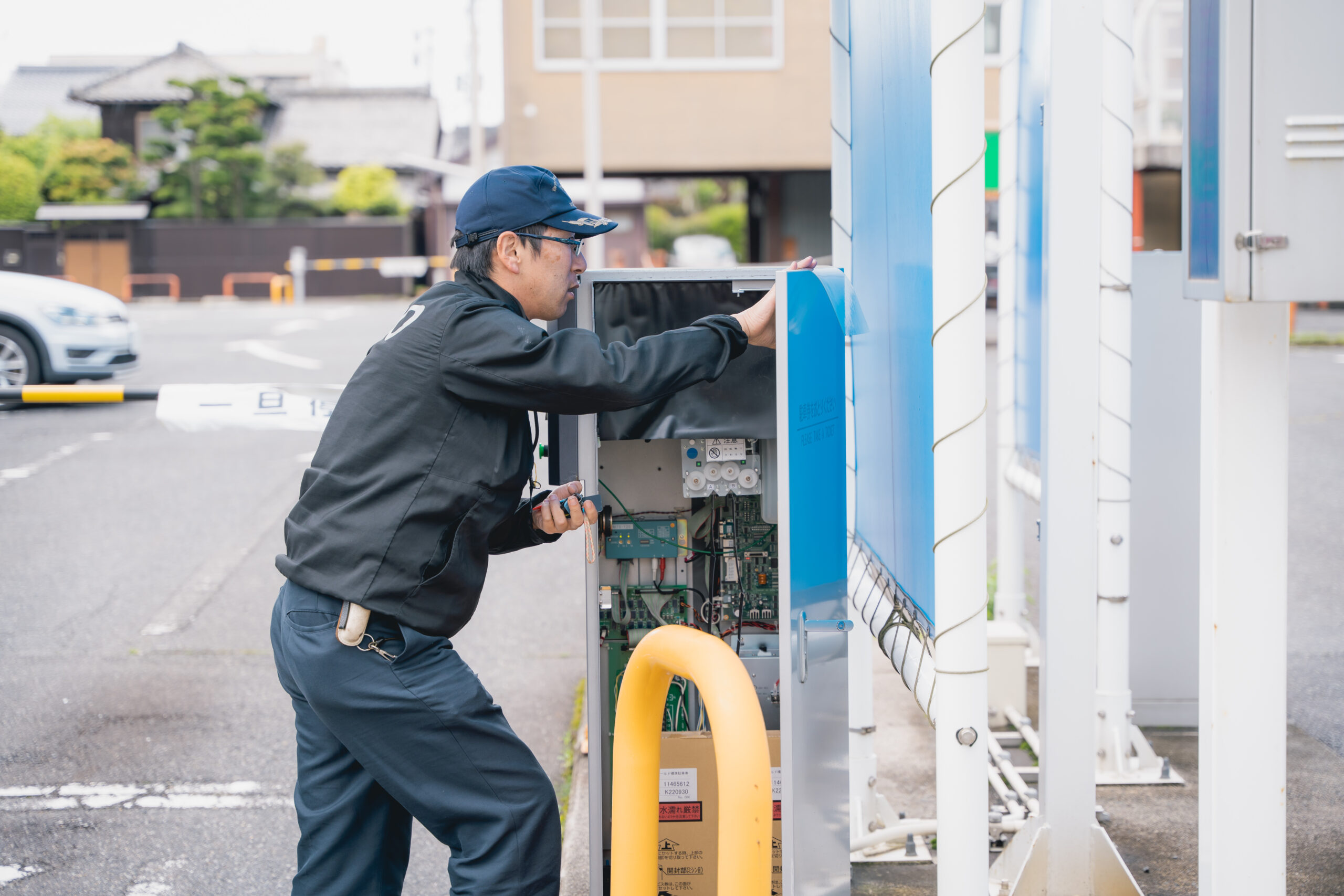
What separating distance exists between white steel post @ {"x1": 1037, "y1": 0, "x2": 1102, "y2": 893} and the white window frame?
15417mm

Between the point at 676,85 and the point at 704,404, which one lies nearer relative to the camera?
the point at 704,404

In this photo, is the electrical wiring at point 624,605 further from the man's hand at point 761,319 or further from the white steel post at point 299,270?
the white steel post at point 299,270

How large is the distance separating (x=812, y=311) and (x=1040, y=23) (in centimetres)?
232

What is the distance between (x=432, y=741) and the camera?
8.15ft

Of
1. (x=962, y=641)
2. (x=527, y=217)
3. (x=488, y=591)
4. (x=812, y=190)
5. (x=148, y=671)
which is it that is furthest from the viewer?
(x=812, y=190)

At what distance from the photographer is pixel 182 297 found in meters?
36.1

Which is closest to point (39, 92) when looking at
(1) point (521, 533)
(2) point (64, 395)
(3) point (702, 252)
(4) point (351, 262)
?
(4) point (351, 262)

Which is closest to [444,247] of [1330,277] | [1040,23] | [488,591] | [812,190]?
[812,190]

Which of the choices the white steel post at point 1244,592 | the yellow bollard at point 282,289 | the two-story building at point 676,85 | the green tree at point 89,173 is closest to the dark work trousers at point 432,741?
the white steel post at point 1244,592

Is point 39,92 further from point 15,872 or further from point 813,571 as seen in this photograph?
point 813,571

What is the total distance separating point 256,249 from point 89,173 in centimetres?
569

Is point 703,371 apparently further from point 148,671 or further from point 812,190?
point 812,190

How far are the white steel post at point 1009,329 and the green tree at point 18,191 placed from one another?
38.1 meters

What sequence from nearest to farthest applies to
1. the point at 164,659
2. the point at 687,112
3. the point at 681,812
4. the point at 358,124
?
the point at 681,812 < the point at 164,659 < the point at 687,112 < the point at 358,124
